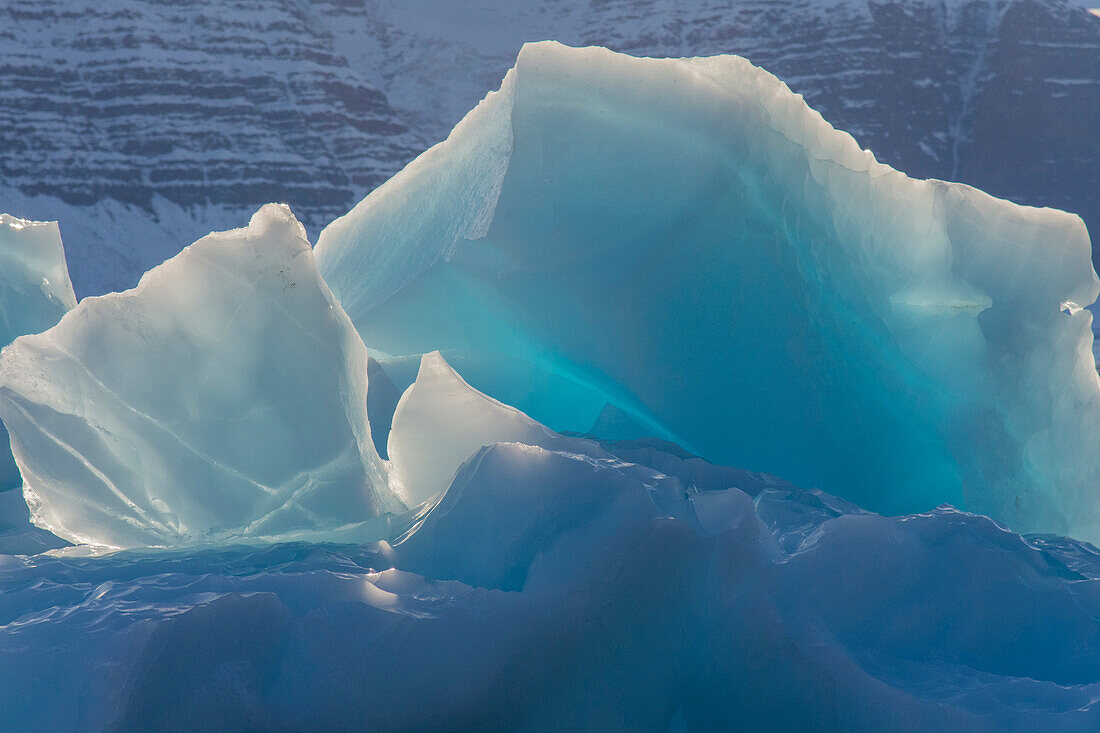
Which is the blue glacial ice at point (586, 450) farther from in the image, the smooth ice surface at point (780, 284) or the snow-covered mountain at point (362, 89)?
the snow-covered mountain at point (362, 89)

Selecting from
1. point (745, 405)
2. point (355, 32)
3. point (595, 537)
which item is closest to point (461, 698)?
point (595, 537)

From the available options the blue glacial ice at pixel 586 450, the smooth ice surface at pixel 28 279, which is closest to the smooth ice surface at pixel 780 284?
the blue glacial ice at pixel 586 450

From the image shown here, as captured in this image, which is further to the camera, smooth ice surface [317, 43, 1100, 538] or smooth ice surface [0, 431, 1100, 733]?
smooth ice surface [317, 43, 1100, 538]

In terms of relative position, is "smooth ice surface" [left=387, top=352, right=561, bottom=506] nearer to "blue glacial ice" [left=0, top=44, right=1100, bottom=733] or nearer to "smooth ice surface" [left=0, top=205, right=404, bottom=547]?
"blue glacial ice" [left=0, top=44, right=1100, bottom=733]

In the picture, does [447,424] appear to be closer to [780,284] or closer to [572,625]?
[572,625]

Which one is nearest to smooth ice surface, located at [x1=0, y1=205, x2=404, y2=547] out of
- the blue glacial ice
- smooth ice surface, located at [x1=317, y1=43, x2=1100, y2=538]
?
the blue glacial ice

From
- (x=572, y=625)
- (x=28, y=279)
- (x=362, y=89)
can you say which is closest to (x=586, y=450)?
(x=572, y=625)

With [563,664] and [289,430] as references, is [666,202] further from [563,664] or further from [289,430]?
[563,664]

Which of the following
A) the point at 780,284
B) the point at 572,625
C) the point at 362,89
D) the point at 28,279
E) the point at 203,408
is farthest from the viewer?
the point at 362,89
